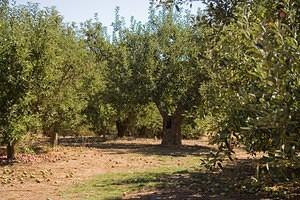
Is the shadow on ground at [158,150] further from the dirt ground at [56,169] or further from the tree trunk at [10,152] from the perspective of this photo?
the tree trunk at [10,152]

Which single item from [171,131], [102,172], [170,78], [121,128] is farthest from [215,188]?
[121,128]

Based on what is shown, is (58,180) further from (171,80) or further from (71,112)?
(171,80)

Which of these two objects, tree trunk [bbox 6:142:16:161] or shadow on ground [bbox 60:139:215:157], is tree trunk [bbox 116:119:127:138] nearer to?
shadow on ground [bbox 60:139:215:157]

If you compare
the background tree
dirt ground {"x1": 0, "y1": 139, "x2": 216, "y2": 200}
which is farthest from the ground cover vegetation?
dirt ground {"x1": 0, "y1": 139, "x2": 216, "y2": 200}

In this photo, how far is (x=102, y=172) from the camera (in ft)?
49.4

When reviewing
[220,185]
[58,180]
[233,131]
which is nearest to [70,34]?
[58,180]

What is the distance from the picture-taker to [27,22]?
59.9 feet

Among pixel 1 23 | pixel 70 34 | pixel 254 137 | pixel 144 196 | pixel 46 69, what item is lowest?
pixel 144 196

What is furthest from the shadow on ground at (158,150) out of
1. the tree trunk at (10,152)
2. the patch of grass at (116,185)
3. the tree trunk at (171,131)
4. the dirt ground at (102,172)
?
the patch of grass at (116,185)

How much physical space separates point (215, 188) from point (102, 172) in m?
4.62

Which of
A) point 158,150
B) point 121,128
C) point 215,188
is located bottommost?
point 215,188

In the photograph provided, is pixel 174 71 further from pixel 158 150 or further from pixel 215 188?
pixel 215 188

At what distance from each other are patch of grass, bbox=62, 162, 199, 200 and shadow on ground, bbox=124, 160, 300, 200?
243 mm

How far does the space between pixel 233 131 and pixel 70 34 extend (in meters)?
18.5
